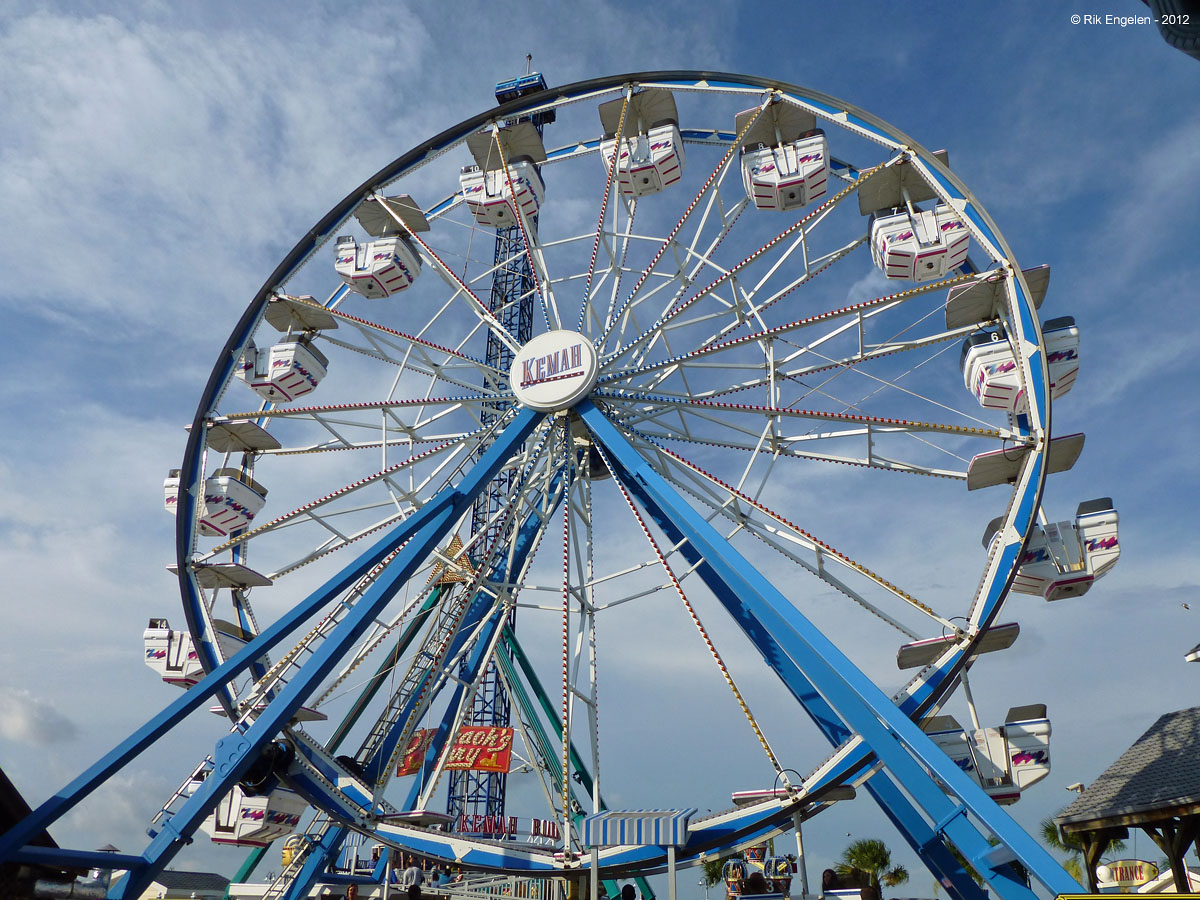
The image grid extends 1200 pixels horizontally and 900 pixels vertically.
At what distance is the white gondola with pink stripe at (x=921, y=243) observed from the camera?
34.9 feet

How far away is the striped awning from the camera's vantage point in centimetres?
809

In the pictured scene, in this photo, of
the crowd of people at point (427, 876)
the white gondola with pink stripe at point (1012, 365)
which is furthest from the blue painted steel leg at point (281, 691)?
the white gondola with pink stripe at point (1012, 365)

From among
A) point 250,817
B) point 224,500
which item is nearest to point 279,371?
point 224,500

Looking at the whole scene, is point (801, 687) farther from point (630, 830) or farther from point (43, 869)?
point (43, 869)

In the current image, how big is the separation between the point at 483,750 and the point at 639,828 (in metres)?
10.1

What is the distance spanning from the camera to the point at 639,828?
824 cm

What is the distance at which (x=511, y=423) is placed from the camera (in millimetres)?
11258

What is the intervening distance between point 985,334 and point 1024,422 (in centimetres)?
113

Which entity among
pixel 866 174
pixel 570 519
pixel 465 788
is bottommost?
pixel 465 788

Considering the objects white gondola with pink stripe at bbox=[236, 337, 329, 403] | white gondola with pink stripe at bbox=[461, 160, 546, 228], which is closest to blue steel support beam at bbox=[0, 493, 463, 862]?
white gondola with pink stripe at bbox=[236, 337, 329, 403]

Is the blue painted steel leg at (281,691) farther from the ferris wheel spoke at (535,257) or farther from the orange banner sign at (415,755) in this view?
the orange banner sign at (415,755)

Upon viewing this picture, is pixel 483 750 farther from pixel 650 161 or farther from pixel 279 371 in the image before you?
pixel 650 161

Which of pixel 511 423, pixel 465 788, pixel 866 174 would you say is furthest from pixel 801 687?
pixel 465 788

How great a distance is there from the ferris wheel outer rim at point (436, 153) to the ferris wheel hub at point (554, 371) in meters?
3.40
